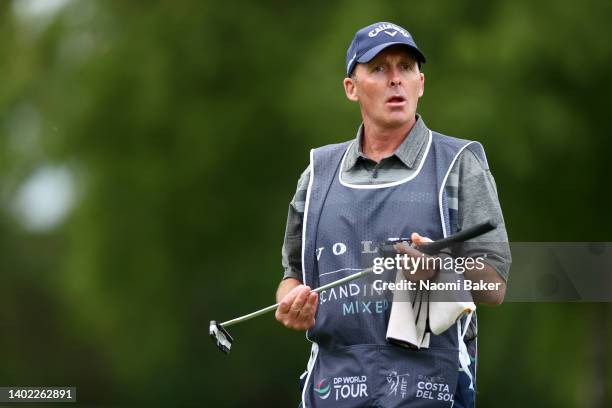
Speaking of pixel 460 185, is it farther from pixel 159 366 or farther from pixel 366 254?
pixel 159 366

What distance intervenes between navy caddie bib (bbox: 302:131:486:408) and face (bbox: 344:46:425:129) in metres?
0.15

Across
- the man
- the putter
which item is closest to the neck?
the man

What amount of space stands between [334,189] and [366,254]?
12.8 inches

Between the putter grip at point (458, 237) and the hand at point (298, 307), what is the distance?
0.47 meters

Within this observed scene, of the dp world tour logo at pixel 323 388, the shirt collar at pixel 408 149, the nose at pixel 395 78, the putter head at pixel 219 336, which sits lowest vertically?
the dp world tour logo at pixel 323 388

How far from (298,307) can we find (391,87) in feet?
2.91

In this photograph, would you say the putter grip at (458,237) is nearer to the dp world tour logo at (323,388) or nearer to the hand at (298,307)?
the hand at (298,307)

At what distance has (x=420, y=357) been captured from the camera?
4.35m

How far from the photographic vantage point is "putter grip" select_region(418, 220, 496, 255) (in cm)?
402

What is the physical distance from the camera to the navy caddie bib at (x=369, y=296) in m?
4.35

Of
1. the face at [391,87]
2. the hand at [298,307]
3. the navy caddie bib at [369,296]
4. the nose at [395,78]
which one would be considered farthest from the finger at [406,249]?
the nose at [395,78]

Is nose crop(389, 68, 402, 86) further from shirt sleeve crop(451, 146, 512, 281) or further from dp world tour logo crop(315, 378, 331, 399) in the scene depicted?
dp world tour logo crop(315, 378, 331, 399)

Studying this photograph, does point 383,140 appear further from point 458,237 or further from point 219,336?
point 219,336

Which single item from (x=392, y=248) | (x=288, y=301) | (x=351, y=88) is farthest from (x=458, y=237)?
(x=351, y=88)
